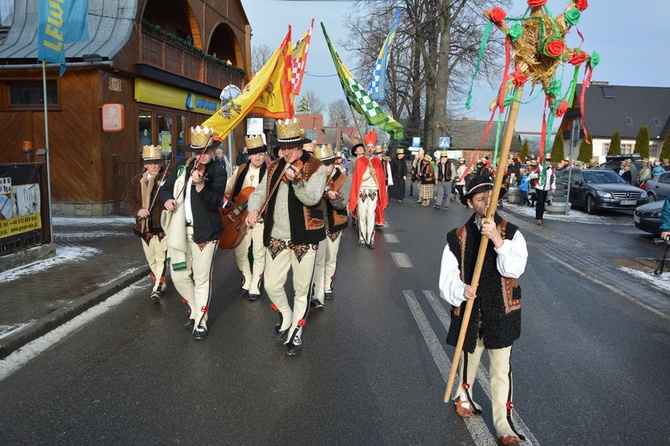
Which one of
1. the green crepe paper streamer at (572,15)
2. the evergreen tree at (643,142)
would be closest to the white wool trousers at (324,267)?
the green crepe paper streamer at (572,15)

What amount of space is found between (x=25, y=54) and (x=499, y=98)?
1314 centimetres

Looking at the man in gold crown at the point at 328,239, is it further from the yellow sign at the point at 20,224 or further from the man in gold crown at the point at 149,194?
the yellow sign at the point at 20,224

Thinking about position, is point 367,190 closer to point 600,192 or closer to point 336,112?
point 600,192

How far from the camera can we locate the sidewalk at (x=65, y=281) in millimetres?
5520

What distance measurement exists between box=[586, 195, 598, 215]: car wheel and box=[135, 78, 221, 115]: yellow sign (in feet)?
45.5

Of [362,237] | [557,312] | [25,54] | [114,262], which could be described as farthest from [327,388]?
[25,54]

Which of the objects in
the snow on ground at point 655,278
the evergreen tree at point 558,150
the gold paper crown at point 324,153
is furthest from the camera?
the evergreen tree at point 558,150

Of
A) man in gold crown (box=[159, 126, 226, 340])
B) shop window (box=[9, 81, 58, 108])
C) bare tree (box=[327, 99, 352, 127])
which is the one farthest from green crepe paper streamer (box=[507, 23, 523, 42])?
bare tree (box=[327, 99, 352, 127])

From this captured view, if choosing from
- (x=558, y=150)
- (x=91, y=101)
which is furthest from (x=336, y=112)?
(x=91, y=101)

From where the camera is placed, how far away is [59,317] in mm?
5746

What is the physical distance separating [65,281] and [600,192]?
1605cm

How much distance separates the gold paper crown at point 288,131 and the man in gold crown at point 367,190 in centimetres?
613

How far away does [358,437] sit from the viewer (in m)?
3.52

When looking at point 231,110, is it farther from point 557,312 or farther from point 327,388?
point 557,312
